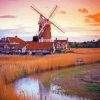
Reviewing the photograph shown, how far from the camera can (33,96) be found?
164 inches

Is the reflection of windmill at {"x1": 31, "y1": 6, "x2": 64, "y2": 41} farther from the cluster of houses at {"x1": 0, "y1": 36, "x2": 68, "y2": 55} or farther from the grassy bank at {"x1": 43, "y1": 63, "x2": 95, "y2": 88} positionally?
the grassy bank at {"x1": 43, "y1": 63, "x2": 95, "y2": 88}

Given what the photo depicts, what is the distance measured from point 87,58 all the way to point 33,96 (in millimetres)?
1049

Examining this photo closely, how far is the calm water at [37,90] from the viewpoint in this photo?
13.7 ft

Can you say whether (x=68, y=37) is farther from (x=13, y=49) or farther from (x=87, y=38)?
(x=13, y=49)

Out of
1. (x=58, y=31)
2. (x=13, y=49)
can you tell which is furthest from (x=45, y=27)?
(x=13, y=49)

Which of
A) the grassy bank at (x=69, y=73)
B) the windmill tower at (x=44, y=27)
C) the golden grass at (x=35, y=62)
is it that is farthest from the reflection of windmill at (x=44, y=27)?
the grassy bank at (x=69, y=73)

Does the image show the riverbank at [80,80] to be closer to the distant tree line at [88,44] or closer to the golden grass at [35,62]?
the golden grass at [35,62]

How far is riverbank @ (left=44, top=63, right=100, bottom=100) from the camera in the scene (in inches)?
171

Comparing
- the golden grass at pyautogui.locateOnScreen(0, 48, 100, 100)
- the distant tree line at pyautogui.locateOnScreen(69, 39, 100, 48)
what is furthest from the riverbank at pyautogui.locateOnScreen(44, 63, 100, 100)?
the distant tree line at pyautogui.locateOnScreen(69, 39, 100, 48)

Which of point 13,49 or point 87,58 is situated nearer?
point 13,49

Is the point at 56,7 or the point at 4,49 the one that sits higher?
the point at 56,7

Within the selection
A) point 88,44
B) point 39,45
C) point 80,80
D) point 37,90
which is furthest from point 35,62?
point 88,44

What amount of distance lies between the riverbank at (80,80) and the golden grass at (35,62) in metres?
0.12

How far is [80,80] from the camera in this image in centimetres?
455
